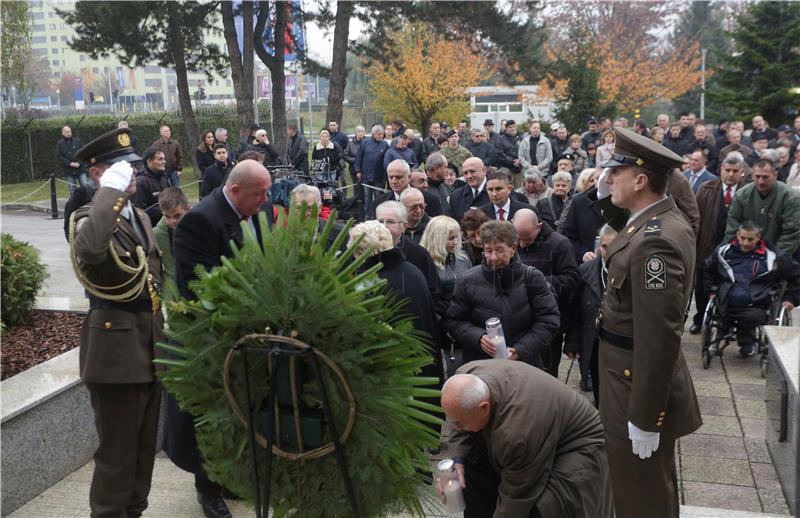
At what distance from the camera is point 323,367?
2779 mm

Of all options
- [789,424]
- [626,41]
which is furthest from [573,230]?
[626,41]

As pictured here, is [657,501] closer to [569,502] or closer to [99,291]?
[569,502]

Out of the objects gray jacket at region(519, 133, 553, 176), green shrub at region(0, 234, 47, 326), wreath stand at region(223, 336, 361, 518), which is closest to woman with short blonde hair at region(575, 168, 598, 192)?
green shrub at region(0, 234, 47, 326)

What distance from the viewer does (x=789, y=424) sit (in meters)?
5.25

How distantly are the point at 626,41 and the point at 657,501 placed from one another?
141 ft

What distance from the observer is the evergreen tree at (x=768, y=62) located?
82.0 feet

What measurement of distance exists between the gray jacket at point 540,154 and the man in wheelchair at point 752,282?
803cm

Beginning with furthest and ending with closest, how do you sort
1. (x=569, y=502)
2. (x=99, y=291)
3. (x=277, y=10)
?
1. (x=277, y=10)
2. (x=99, y=291)
3. (x=569, y=502)

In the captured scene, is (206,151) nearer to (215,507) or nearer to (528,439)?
(215,507)

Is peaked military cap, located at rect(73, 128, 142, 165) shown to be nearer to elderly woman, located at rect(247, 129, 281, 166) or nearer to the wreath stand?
the wreath stand

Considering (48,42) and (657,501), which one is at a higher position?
(48,42)

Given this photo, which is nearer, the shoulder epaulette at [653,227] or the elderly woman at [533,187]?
the shoulder epaulette at [653,227]

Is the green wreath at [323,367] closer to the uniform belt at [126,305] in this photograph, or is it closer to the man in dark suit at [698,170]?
the uniform belt at [126,305]

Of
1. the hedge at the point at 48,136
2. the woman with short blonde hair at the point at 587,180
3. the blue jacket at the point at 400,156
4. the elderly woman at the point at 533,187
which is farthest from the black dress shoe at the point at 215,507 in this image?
the hedge at the point at 48,136
